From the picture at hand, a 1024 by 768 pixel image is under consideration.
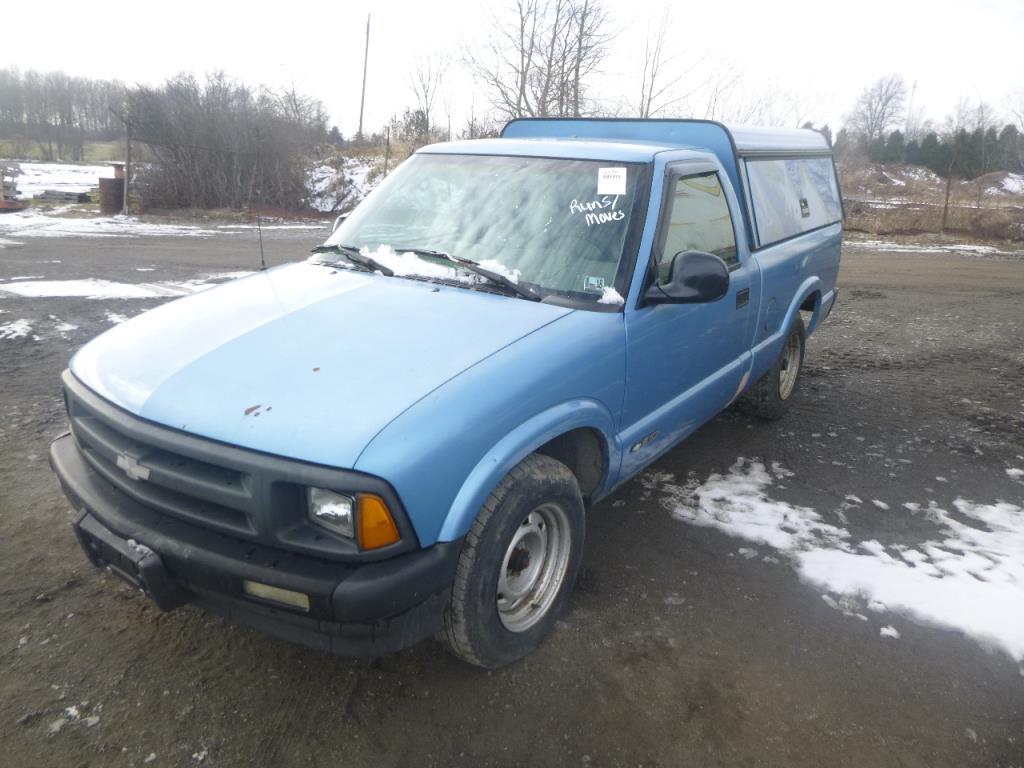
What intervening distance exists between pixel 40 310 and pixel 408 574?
7261mm

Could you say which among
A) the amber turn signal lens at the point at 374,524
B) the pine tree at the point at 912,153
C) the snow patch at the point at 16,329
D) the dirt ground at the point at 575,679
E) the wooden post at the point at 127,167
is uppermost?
the pine tree at the point at 912,153

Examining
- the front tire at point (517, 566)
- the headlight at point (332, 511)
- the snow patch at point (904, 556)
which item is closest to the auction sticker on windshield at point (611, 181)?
the front tire at point (517, 566)

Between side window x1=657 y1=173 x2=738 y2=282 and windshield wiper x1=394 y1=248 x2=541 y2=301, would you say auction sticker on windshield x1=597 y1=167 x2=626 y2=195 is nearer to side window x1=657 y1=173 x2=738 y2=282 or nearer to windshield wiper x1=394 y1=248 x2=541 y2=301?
side window x1=657 y1=173 x2=738 y2=282

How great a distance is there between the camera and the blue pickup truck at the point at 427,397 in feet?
7.03

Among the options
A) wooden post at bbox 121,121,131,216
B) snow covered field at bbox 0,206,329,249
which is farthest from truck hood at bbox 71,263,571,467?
wooden post at bbox 121,121,131,216

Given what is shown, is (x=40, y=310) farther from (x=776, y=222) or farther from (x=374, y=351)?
(x=776, y=222)

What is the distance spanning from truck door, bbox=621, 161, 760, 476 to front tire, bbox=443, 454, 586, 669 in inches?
21.4

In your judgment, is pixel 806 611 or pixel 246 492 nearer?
pixel 246 492

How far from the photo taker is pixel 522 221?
10.8 feet

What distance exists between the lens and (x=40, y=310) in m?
7.56

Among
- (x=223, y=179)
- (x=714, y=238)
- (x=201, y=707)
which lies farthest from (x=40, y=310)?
(x=223, y=179)

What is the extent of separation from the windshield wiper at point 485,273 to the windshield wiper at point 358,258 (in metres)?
0.15

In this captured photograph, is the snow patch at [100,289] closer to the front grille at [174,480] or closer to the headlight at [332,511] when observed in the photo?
the front grille at [174,480]

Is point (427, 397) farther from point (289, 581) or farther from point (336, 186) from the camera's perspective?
point (336, 186)
